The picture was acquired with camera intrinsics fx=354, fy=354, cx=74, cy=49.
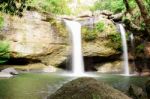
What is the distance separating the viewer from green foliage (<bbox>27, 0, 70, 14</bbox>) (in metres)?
32.2

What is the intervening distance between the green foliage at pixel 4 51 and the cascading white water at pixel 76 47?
5.84 m

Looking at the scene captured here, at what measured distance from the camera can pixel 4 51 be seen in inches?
1059

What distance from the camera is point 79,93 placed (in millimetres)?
6590

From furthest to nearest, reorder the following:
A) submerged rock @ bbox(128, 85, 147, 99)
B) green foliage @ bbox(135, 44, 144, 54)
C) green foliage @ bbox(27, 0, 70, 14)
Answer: green foliage @ bbox(27, 0, 70, 14) < green foliage @ bbox(135, 44, 144, 54) < submerged rock @ bbox(128, 85, 147, 99)

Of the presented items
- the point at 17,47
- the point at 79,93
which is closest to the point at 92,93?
the point at 79,93

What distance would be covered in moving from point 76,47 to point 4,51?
6598mm

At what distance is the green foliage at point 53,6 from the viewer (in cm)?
3216

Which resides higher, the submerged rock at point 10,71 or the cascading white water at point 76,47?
the cascading white water at point 76,47

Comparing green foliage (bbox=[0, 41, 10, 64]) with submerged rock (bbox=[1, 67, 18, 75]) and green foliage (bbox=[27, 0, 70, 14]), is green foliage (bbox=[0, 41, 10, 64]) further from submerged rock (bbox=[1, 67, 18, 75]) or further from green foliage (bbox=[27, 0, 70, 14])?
green foliage (bbox=[27, 0, 70, 14])

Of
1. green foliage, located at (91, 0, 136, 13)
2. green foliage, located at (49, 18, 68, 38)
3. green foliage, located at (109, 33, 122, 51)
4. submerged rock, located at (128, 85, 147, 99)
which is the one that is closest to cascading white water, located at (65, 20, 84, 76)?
green foliage, located at (49, 18, 68, 38)

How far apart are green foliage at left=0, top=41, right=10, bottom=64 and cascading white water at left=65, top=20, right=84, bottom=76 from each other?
230 inches

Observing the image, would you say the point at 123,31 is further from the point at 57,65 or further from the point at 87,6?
the point at 87,6

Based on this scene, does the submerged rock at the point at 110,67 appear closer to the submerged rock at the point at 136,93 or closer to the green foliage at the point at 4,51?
the green foliage at the point at 4,51

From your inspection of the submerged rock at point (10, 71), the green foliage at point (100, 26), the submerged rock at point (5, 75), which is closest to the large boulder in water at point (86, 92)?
the submerged rock at point (5, 75)
